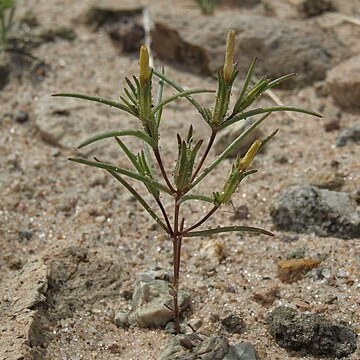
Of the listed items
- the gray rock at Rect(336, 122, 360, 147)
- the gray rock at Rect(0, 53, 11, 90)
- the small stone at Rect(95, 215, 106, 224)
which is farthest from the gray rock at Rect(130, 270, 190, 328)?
the gray rock at Rect(0, 53, 11, 90)

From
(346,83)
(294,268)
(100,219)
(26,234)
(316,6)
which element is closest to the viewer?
(294,268)

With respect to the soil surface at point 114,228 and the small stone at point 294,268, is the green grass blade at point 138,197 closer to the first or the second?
the soil surface at point 114,228

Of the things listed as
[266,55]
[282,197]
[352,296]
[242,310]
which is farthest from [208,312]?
[266,55]

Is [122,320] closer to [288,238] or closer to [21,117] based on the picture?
[288,238]

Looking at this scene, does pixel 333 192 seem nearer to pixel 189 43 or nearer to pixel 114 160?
pixel 114 160

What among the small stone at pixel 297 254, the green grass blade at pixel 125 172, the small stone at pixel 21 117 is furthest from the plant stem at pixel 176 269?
the small stone at pixel 21 117

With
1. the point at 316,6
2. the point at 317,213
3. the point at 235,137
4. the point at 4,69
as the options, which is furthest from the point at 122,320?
the point at 316,6
